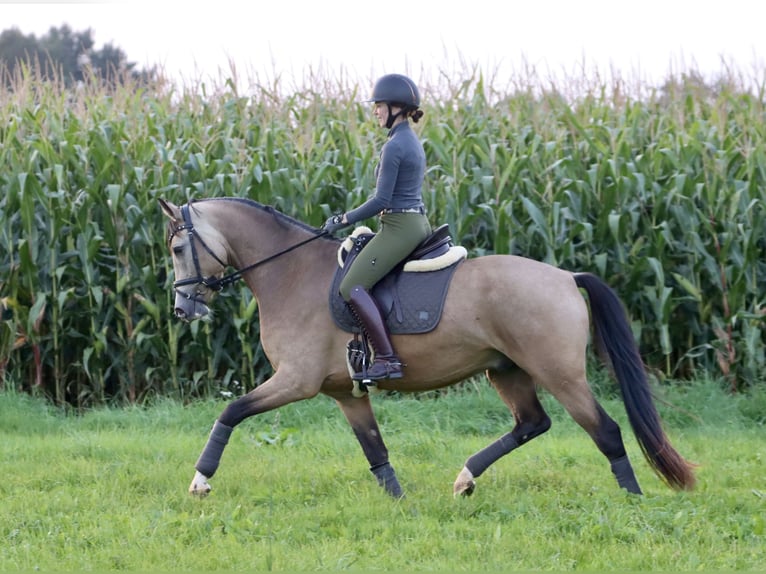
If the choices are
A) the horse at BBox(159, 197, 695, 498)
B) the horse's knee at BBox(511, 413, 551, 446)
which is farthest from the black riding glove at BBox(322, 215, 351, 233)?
the horse's knee at BBox(511, 413, 551, 446)

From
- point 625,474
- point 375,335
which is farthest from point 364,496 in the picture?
point 625,474

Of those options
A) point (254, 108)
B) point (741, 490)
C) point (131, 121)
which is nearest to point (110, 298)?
point (131, 121)

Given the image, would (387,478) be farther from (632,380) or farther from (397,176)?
(397,176)

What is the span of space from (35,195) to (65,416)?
7.74ft

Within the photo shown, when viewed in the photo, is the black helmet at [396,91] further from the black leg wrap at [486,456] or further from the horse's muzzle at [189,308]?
the black leg wrap at [486,456]

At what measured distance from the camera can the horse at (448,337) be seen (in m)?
6.59

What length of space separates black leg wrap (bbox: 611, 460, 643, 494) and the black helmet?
276cm

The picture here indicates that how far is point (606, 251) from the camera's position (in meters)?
10.6

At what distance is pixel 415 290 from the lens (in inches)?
267

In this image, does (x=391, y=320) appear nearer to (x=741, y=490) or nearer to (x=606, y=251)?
(x=741, y=490)

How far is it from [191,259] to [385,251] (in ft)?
4.67

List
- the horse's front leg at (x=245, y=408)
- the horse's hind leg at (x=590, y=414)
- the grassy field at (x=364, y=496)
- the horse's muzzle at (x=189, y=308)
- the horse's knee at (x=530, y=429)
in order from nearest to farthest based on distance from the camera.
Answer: the grassy field at (x=364, y=496)
the horse's hind leg at (x=590, y=414)
the horse's front leg at (x=245, y=408)
the horse's muzzle at (x=189, y=308)
the horse's knee at (x=530, y=429)

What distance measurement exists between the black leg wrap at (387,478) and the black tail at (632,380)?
1670mm

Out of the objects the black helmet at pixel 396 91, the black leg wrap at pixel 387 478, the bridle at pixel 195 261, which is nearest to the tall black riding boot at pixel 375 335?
the bridle at pixel 195 261
